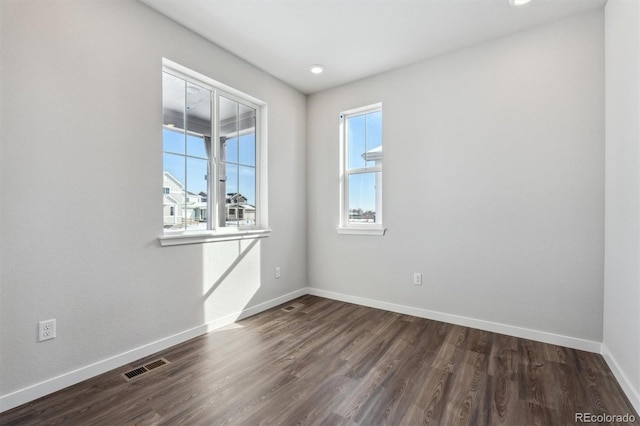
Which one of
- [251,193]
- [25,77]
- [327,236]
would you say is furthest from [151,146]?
[327,236]

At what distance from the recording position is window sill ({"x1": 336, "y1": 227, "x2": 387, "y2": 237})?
3.32 metres

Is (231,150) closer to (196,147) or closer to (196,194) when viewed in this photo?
(196,147)

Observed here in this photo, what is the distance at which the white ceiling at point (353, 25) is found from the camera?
7.35 ft

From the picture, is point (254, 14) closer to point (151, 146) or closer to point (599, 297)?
point (151, 146)

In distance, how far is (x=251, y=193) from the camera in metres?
3.33

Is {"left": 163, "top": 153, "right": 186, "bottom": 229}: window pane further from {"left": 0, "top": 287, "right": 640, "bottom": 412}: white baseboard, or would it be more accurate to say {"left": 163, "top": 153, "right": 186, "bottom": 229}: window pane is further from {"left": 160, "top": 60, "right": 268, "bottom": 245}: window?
{"left": 0, "top": 287, "right": 640, "bottom": 412}: white baseboard

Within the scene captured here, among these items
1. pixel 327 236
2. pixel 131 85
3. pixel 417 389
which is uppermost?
pixel 131 85

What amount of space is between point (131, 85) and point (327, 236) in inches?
98.0

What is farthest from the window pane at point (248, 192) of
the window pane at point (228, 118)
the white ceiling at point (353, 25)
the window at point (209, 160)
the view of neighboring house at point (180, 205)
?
the white ceiling at point (353, 25)

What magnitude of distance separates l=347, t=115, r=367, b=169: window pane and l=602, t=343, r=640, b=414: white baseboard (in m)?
2.63

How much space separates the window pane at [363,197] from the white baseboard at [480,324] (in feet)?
3.09

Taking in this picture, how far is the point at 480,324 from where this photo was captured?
9.02ft

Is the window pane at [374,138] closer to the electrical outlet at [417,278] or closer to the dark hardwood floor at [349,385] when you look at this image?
the electrical outlet at [417,278]

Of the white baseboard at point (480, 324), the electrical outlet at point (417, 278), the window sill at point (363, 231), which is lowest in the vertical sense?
the white baseboard at point (480, 324)
